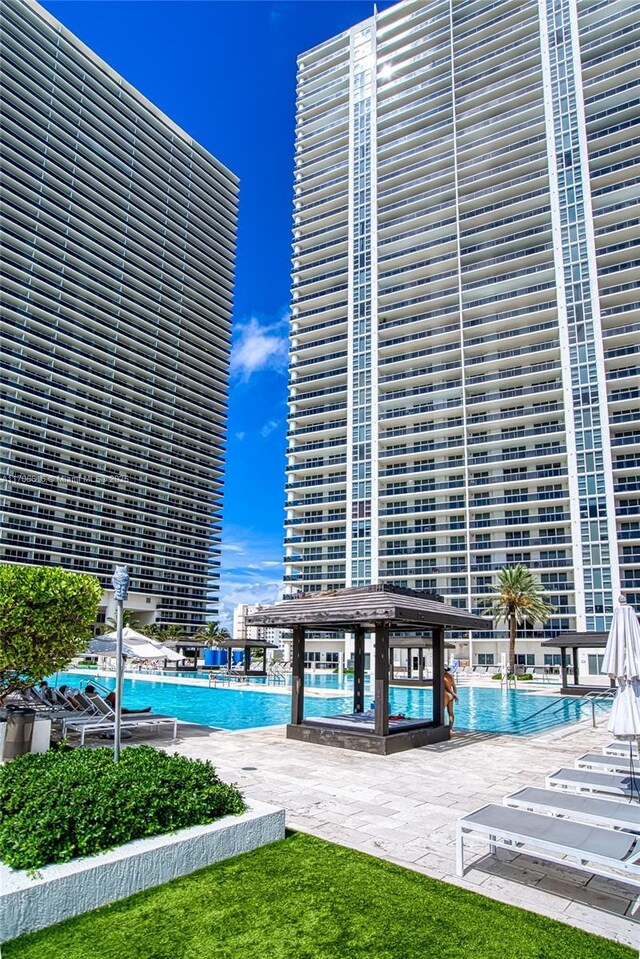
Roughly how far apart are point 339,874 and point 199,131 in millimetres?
134984

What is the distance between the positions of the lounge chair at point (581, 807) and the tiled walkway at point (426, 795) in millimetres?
537

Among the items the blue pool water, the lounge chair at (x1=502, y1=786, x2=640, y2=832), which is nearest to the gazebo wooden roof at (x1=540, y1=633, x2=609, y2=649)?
the blue pool water

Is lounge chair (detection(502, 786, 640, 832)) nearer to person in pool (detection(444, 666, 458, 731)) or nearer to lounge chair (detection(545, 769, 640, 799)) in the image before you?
lounge chair (detection(545, 769, 640, 799))

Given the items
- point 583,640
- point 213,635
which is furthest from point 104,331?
point 583,640

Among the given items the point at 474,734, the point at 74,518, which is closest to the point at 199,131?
the point at 74,518

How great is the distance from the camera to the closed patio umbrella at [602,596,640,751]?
25.1 ft

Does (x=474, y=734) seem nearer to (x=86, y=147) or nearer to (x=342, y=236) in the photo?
(x=342, y=236)

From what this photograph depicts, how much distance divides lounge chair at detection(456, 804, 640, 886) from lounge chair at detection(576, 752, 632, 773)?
4392 millimetres

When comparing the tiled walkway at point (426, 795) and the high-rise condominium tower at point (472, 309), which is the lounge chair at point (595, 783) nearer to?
the tiled walkway at point (426, 795)

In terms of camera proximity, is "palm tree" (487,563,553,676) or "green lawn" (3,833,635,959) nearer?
"green lawn" (3,833,635,959)

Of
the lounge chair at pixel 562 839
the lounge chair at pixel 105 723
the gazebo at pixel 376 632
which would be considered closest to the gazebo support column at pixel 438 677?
the gazebo at pixel 376 632

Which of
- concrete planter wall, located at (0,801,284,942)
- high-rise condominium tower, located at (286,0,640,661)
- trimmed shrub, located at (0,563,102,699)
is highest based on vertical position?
high-rise condominium tower, located at (286,0,640,661)

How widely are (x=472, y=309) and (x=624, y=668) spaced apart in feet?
191

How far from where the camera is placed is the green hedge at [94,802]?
490 cm
